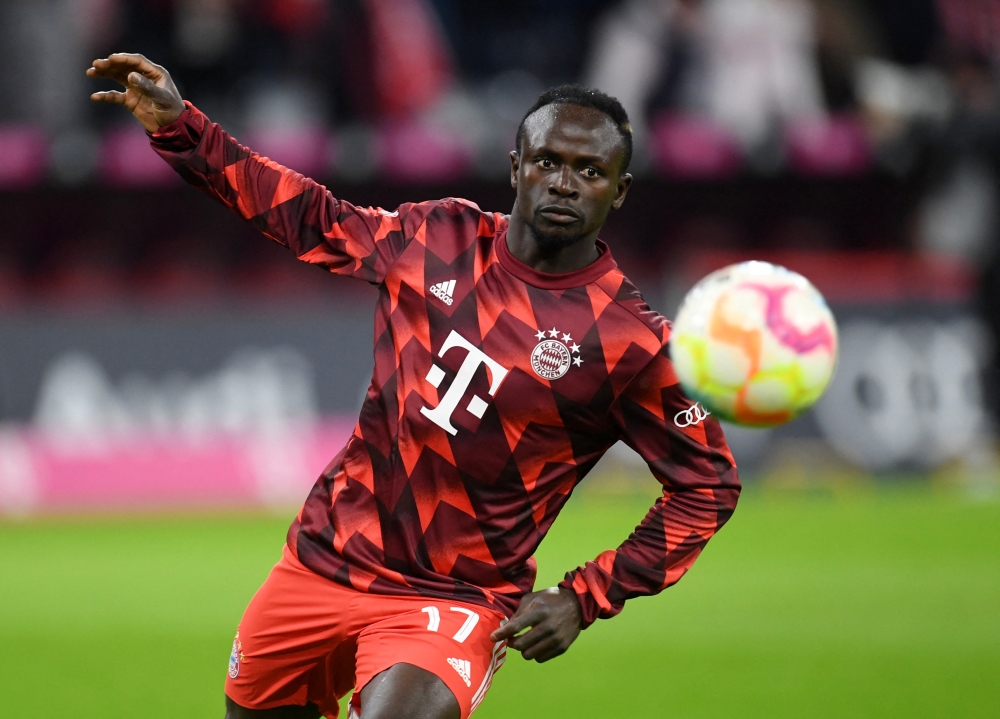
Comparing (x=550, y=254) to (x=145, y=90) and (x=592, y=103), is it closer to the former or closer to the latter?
(x=592, y=103)

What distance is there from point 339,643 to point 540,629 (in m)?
0.62

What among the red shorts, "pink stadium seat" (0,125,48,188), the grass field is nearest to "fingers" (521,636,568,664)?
the red shorts

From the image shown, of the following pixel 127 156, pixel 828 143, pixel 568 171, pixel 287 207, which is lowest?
pixel 287 207

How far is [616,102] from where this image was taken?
4340 millimetres

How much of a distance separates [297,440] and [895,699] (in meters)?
7.10

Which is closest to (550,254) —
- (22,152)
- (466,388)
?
(466,388)

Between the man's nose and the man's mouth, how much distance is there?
44mm

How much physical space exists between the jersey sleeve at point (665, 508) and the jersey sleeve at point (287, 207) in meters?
0.88

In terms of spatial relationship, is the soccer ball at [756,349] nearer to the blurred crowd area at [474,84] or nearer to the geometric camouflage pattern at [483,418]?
the geometric camouflage pattern at [483,418]

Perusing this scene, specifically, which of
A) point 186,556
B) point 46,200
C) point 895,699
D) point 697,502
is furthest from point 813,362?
point 46,200

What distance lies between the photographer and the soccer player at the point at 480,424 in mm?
4246

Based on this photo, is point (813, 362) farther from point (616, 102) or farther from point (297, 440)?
point (297, 440)

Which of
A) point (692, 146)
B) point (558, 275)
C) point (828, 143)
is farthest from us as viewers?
point (828, 143)

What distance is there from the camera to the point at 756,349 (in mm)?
3947
